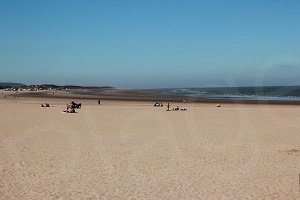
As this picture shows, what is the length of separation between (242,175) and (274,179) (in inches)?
33.9

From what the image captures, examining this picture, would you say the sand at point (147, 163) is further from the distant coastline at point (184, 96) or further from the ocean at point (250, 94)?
the ocean at point (250, 94)

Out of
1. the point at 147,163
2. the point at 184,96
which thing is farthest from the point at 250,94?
the point at 147,163

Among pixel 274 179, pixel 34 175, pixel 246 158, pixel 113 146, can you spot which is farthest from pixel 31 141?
pixel 274 179

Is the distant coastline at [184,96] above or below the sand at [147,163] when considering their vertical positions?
above

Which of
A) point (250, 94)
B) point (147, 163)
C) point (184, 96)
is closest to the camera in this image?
point (147, 163)

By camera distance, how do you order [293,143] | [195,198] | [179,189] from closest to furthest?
[195,198] → [179,189] → [293,143]

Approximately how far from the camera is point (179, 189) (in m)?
9.79

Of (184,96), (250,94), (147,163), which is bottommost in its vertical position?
(147,163)

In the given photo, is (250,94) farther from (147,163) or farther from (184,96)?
(147,163)

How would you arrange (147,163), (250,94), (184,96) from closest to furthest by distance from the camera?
(147,163) → (184,96) → (250,94)

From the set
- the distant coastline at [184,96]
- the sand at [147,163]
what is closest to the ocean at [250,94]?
the distant coastline at [184,96]

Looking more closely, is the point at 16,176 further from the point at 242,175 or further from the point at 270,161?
the point at 270,161

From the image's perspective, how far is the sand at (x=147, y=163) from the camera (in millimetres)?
9633

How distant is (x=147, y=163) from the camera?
500 inches
